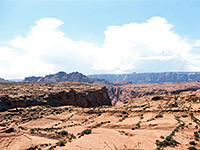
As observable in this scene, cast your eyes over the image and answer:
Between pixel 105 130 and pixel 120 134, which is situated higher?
pixel 120 134

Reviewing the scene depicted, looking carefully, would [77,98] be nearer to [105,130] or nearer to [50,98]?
[50,98]

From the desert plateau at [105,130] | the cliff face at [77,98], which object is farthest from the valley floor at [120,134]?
the cliff face at [77,98]

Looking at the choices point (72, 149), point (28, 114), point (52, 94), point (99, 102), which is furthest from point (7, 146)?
point (99, 102)

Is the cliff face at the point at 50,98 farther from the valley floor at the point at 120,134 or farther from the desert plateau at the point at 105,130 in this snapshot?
the valley floor at the point at 120,134

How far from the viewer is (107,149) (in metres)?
14.9

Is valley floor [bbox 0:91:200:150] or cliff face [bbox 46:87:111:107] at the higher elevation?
valley floor [bbox 0:91:200:150]

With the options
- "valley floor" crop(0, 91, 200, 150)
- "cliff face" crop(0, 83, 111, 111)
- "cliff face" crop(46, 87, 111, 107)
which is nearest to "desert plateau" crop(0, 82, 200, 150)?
"valley floor" crop(0, 91, 200, 150)

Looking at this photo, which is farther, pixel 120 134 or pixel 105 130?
pixel 105 130

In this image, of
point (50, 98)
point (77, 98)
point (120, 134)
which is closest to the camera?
point (120, 134)

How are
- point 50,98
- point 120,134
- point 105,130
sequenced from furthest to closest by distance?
1. point 50,98
2. point 105,130
3. point 120,134

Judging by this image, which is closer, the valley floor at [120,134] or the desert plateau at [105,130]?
the valley floor at [120,134]

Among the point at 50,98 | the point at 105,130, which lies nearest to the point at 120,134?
the point at 105,130

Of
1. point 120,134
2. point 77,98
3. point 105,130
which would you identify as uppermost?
point 120,134

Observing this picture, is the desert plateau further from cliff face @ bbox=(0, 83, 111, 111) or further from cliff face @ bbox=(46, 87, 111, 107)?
cliff face @ bbox=(46, 87, 111, 107)
